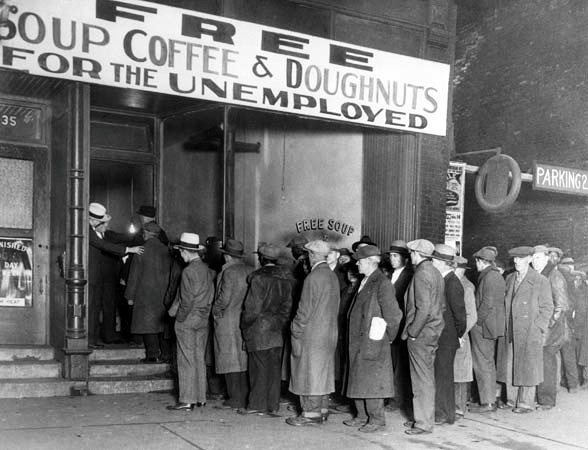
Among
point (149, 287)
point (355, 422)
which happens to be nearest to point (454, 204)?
point (149, 287)

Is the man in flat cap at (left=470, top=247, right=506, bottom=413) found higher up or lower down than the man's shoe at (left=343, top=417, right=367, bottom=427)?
higher up

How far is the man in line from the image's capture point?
917cm

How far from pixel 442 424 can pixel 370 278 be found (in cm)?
188

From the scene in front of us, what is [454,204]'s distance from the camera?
474 inches

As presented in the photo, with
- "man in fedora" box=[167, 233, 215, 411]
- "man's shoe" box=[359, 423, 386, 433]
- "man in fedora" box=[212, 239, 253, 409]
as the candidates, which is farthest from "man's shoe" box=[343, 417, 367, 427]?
"man in fedora" box=[167, 233, 215, 411]

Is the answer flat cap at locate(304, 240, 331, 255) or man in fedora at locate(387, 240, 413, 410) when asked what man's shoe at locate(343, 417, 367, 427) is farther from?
flat cap at locate(304, 240, 331, 255)

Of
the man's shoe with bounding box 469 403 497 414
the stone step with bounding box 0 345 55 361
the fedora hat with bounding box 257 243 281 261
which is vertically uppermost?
the fedora hat with bounding box 257 243 281 261

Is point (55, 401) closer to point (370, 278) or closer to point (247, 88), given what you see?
point (370, 278)

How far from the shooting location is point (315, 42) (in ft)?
32.2

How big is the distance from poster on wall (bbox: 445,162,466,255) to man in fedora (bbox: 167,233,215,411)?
527 cm

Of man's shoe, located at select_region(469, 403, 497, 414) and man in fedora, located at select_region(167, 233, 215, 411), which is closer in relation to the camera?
man in fedora, located at select_region(167, 233, 215, 411)

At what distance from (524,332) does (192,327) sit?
4110 millimetres

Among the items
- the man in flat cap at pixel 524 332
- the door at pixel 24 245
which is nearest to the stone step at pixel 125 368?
the door at pixel 24 245

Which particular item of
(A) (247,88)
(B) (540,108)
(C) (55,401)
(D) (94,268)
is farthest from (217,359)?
(B) (540,108)
